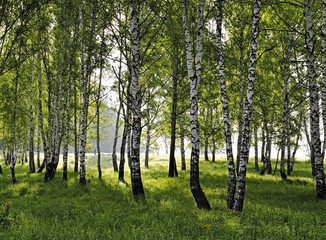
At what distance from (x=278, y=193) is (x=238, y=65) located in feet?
30.4

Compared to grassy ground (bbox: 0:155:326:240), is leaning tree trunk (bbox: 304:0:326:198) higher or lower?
higher

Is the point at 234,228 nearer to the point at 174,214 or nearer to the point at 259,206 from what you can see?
the point at 174,214

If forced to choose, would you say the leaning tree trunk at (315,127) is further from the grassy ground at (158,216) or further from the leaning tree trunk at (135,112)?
the leaning tree trunk at (135,112)

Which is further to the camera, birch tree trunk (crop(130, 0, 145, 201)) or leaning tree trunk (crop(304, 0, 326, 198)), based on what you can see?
birch tree trunk (crop(130, 0, 145, 201))

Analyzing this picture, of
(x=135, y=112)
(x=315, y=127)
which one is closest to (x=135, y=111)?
(x=135, y=112)

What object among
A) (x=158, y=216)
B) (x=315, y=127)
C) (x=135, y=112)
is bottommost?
(x=158, y=216)

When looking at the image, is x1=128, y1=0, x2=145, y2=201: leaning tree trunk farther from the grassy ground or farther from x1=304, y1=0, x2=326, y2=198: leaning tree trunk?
x1=304, y1=0, x2=326, y2=198: leaning tree trunk

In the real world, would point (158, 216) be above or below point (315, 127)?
below

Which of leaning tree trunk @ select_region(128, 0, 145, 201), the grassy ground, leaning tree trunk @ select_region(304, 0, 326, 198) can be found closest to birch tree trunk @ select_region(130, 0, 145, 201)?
leaning tree trunk @ select_region(128, 0, 145, 201)

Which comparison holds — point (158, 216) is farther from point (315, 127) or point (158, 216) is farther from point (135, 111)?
point (315, 127)

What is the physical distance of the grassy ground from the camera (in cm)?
566

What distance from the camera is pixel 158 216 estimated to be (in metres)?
7.69

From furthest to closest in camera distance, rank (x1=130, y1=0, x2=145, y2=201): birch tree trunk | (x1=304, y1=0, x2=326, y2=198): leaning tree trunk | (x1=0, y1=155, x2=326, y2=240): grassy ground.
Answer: (x1=130, y1=0, x2=145, y2=201): birch tree trunk < (x1=304, y1=0, x2=326, y2=198): leaning tree trunk < (x1=0, y1=155, x2=326, y2=240): grassy ground

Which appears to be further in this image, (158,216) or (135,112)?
(135,112)
